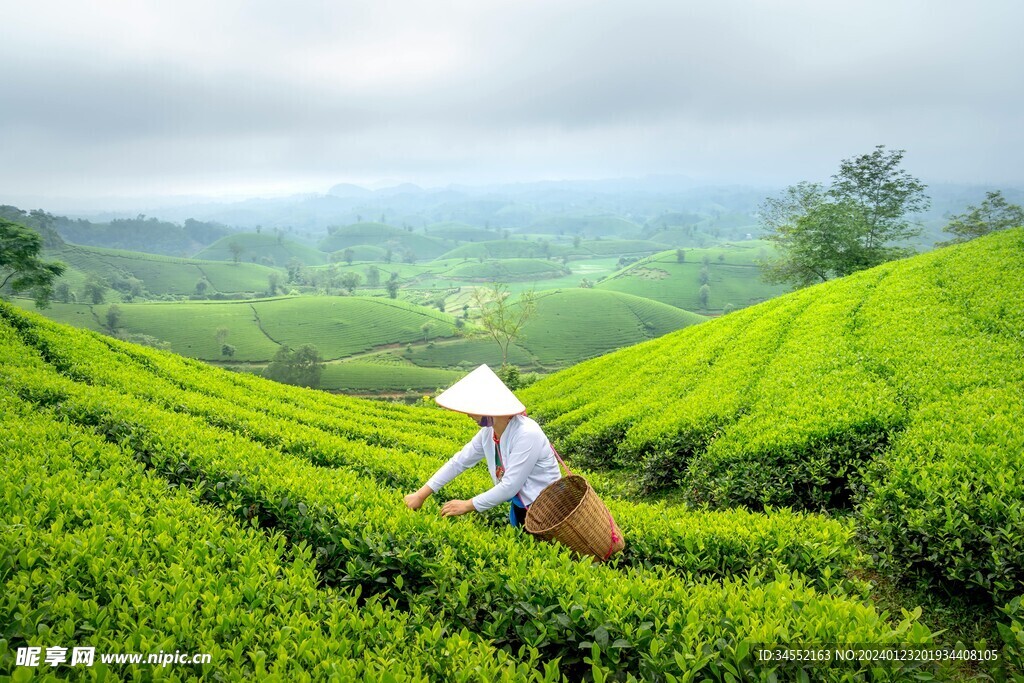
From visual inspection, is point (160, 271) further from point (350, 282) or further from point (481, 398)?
point (481, 398)

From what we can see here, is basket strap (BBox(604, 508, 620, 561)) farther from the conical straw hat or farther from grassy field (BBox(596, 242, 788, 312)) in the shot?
grassy field (BBox(596, 242, 788, 312))

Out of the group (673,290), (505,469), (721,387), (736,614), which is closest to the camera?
(736,614)

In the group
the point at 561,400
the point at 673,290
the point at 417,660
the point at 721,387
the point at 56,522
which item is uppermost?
the point at 56,522

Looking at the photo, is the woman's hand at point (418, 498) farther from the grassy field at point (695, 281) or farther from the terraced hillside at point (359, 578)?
the grassy field at point (695, 281)

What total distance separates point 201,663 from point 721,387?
35.9 feet

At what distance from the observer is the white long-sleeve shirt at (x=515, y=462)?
4.99 meters

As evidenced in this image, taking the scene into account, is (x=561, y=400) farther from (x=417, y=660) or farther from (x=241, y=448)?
(x=417, y=660)

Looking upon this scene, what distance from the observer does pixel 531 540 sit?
5039 millimetres

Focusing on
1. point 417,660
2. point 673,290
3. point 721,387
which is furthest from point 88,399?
point 673,290

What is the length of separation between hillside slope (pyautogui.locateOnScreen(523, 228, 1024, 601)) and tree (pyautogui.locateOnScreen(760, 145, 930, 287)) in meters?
21.0

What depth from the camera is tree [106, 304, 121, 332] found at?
99.4 metres

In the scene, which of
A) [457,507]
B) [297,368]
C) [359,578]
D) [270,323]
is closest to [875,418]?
[457,507]

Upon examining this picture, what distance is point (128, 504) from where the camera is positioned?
5133 mm

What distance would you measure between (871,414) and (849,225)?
34.4m
